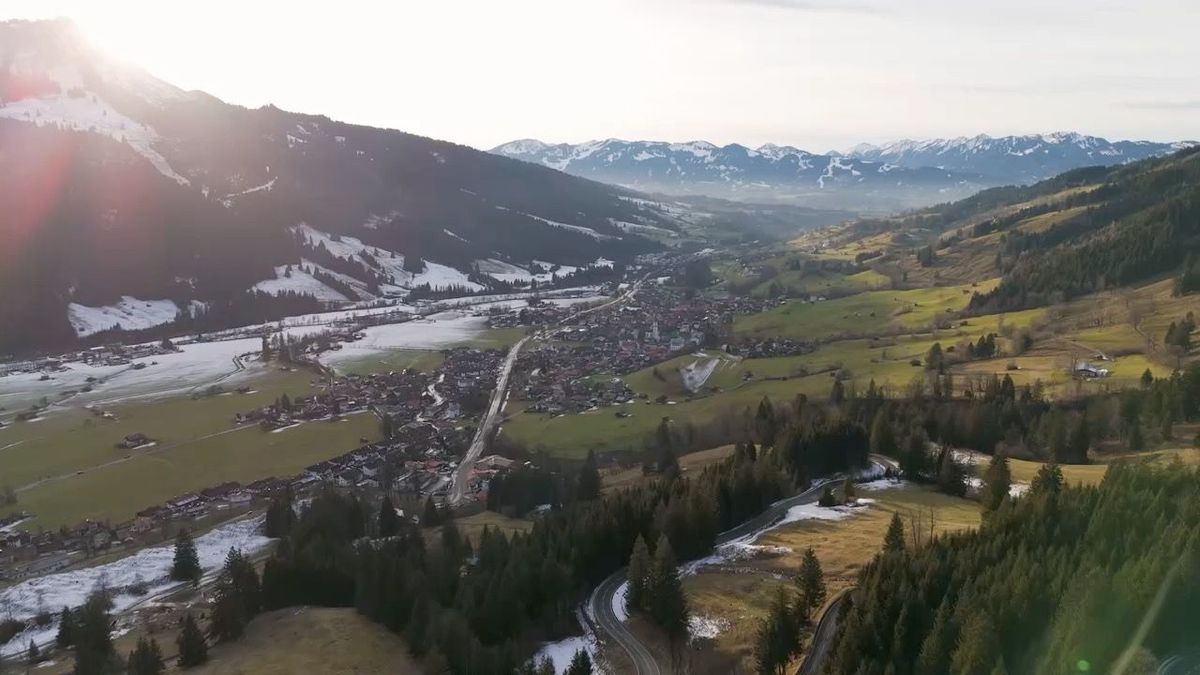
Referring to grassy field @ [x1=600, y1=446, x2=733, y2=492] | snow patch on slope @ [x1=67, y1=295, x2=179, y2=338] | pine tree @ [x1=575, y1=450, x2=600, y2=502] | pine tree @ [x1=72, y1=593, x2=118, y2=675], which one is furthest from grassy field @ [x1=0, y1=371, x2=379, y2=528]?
snow patch on slope @ [x1=67, y1=295, x2=179, y2=338]

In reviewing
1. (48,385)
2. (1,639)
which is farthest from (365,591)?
(48,385)

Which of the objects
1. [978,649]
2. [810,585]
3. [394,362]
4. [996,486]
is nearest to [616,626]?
[810,585]

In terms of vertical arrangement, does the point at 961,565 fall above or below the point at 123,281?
below

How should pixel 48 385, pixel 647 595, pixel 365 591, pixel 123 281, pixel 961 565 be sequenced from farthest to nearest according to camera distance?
pixel 123 281 → pixel 48 385 → pixel 365 591 → pixel 647 595 → pixel 961 565

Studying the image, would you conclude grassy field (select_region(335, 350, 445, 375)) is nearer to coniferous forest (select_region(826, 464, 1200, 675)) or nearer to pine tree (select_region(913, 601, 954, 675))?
coniferous forest (select_region(826, 464, 1200, 675))

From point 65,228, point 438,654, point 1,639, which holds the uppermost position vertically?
point 65,228

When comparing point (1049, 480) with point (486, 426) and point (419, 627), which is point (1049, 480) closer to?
point (419, 627)

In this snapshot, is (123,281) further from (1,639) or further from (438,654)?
(438,654)
